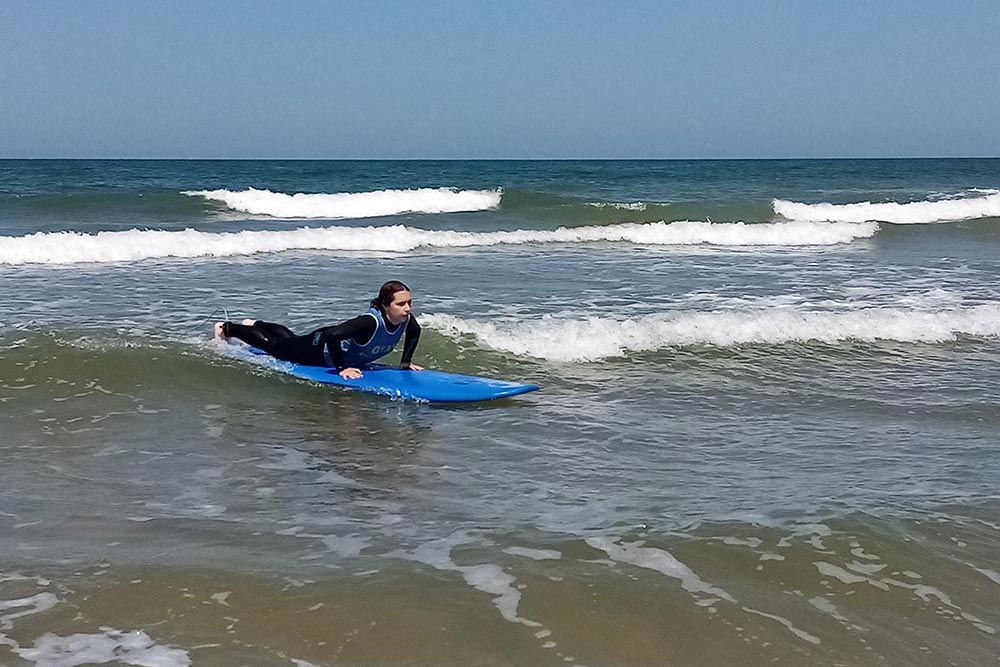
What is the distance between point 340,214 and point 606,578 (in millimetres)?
25143

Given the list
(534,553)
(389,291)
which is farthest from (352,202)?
(534,553)

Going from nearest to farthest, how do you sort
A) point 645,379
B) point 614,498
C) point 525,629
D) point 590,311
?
1. point 525,629
2. point 614,498
3. point 645,379
4. point 590,311

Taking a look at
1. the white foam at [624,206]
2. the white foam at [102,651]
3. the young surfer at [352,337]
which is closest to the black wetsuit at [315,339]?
the young surfer at [352,337]

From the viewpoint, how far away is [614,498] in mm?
5043

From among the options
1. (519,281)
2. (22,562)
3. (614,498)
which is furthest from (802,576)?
(519,281)

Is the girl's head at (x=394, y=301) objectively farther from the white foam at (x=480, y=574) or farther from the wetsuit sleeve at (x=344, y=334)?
the white foam at (x=480, y=574)

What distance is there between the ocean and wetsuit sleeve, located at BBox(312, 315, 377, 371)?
0.27 metres

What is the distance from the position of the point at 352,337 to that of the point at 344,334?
9 centimetres

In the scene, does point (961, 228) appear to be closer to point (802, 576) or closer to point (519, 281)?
point (519, 281)

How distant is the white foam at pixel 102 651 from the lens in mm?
3355

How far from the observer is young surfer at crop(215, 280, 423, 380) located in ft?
24.5

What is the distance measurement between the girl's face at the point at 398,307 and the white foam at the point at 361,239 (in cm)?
891

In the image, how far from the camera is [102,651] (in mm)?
3432

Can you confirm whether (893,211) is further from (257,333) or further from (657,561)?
(657,561)
